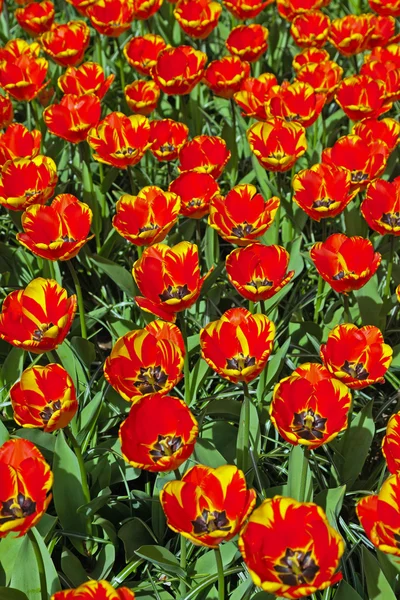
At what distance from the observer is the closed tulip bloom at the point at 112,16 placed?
3.09 meters

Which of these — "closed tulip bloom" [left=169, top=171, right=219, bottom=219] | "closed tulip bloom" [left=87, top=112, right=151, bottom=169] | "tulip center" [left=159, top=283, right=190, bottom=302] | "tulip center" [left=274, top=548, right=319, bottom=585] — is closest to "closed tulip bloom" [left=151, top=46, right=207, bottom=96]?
"closed tulip bloom" [left=87, top=112, right=151, bottom=169]

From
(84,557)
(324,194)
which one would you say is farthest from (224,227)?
(84,557)

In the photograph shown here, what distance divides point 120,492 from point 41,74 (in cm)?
156

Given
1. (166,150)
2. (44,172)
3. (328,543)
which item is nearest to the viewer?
(328,543)

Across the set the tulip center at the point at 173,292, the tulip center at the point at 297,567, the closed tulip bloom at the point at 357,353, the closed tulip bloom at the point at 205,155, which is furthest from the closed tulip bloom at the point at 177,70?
the tulip center at the point at 297,567

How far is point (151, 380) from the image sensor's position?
1.79 meters

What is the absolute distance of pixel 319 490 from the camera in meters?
2.03

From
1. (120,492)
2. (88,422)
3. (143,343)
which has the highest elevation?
(143,343)

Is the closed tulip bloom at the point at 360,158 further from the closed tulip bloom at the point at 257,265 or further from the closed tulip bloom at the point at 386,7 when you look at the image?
the closed tulip bloom at the point at 386,7

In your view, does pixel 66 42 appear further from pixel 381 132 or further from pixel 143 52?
pixel 381 132

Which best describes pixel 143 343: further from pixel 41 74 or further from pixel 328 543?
pixel 41 74

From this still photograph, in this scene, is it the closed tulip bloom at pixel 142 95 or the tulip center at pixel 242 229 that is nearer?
the tulip center at pixel 242 229

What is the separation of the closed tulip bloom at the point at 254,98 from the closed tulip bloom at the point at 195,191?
50 centimetres

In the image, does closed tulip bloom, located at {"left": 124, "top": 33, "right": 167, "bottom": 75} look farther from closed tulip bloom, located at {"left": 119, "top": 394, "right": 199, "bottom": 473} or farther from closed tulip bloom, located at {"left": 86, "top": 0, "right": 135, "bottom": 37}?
closed tulip bloom, located at {"left": 119, "top": 394, "right": 199, "bottom": 473}
